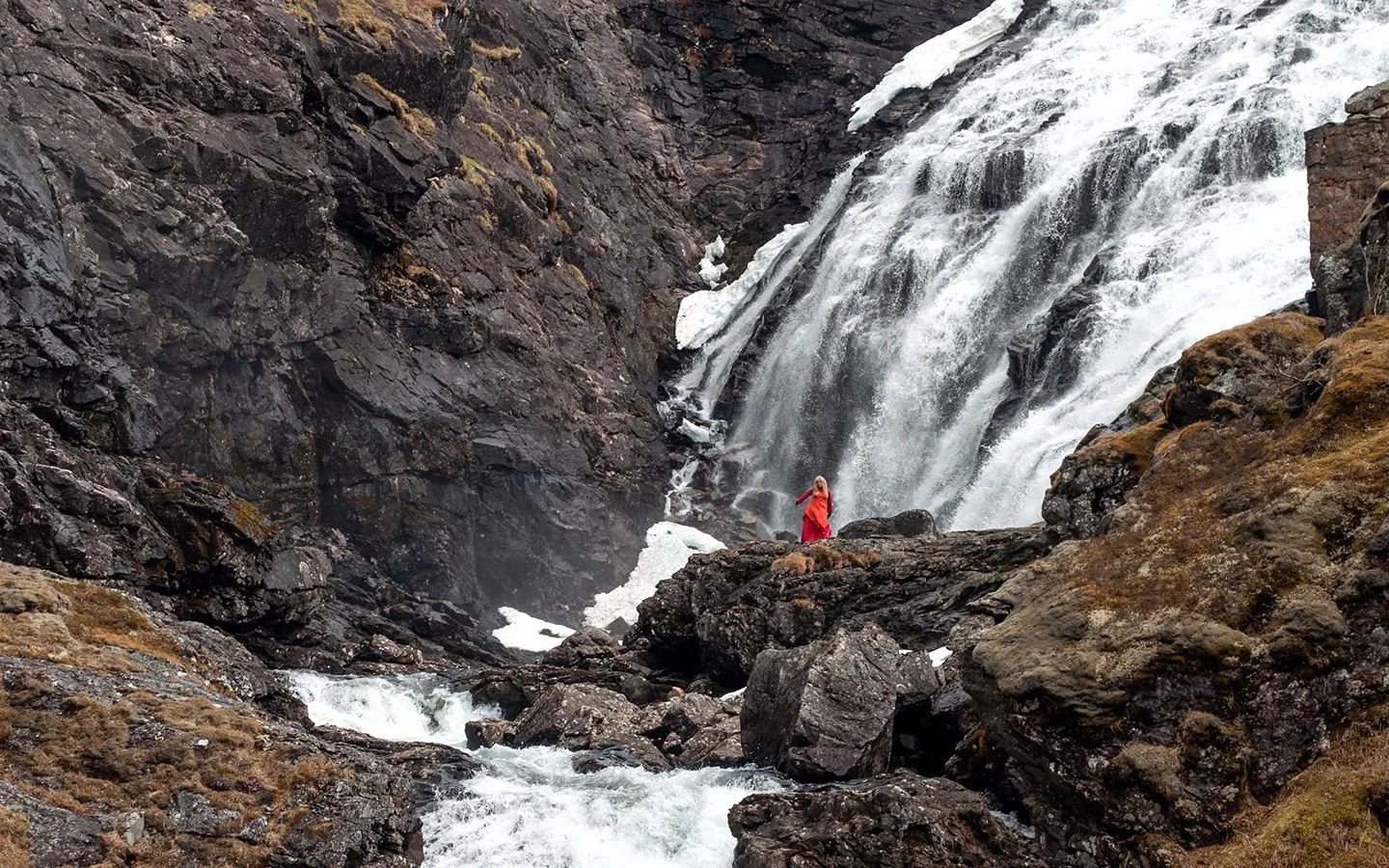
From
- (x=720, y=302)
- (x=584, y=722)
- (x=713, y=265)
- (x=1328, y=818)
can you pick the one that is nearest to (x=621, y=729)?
(x=584, y=722)

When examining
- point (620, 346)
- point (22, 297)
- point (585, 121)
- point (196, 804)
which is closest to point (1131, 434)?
point (196, 804)

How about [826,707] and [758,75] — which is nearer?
[826,707]

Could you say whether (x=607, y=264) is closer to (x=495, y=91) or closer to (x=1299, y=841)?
(x=495, y=91)

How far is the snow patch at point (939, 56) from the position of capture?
2103 inches

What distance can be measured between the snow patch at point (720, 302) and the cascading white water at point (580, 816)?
3087cm

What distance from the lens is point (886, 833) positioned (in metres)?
11.0

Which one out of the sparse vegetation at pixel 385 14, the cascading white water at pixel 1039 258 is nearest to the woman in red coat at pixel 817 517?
the cascading white water at pixel 1039 258

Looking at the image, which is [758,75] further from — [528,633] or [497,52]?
[528,633]

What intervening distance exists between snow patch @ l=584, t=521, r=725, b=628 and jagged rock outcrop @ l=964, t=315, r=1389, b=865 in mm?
22772

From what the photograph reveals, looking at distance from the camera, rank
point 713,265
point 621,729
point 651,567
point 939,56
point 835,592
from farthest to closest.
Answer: point 939,56 < point 713,265 < point 651,567 < point 835,592 < point 621,729

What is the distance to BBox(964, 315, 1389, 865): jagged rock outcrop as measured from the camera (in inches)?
362

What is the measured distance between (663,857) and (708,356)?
112ft

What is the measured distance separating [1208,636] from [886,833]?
3.56 m

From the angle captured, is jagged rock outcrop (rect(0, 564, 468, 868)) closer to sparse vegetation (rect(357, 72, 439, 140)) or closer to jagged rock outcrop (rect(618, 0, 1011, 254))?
sparse vegetation (rect(357, 72, 439, 140))
